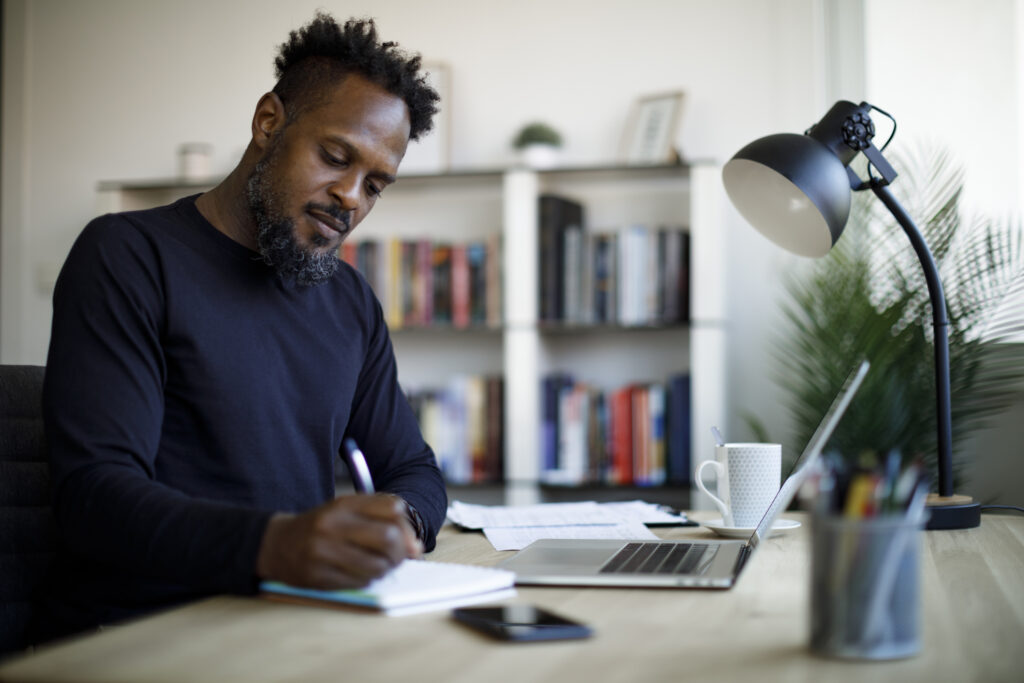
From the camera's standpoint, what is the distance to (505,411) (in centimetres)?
294

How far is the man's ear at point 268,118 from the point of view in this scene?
142 centimetres

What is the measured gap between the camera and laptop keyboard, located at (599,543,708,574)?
983 mm

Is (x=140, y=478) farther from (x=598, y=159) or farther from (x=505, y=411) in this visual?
(x=598, y=159)

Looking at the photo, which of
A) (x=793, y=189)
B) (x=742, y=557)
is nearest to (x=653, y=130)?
(x=793, y=189)

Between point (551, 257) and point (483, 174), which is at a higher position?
point (483, 174)

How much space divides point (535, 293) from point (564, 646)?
2.24 m

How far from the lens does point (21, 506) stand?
4.12 feet

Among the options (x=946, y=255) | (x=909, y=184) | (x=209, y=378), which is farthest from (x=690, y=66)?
(x=209, y=378)

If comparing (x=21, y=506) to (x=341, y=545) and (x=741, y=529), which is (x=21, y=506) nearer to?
(x=341, y=545)

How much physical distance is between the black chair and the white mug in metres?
0.87

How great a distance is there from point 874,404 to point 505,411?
3.63ft

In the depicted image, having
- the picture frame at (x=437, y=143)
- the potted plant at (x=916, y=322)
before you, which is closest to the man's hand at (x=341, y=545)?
the potted plant at (x=916, y=322)

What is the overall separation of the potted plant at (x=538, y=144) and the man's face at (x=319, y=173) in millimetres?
1628

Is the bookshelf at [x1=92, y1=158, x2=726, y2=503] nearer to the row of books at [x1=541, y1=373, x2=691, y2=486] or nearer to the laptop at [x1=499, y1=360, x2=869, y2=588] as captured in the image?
the row of books at [x1=541, y1=373, x2=691, y2=486]
